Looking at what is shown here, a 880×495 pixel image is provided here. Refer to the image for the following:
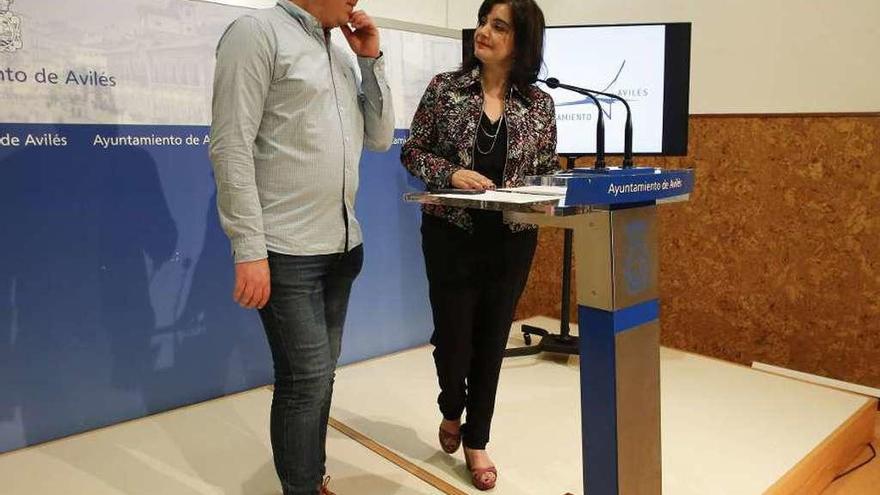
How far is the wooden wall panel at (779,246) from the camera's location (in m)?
2.65

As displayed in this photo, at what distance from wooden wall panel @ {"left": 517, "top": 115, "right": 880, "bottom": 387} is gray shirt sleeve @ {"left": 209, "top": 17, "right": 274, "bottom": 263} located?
2305mm

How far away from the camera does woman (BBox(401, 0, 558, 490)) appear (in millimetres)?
1720

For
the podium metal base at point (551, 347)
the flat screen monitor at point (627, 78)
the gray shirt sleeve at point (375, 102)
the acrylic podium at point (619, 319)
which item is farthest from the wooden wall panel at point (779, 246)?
the gray shirt sleeve at point (375, 102)

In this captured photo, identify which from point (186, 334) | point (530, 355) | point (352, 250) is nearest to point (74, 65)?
point (186, 334)

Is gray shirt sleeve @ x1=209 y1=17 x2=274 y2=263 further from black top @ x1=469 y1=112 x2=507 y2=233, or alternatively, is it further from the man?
black top @ x1=469 y1=112 x2=507 y2=233

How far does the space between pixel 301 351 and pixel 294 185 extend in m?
0.36

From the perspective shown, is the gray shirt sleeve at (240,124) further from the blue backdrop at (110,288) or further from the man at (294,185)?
the blue backdrop at (110,288)

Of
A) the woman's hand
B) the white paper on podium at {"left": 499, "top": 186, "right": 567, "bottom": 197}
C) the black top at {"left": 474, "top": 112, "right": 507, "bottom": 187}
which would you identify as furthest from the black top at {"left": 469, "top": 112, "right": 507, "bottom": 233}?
the white paper on podium at {"left": 499, "top": 186, "right": 567, "bottom": 197}

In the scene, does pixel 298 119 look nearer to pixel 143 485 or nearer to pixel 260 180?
pixel 260 180

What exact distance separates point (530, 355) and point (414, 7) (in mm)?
1733

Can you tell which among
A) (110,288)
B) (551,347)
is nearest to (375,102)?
(110,288)

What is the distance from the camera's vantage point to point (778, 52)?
277 centimetres

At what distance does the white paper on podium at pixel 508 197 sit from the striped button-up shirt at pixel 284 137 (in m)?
0.38

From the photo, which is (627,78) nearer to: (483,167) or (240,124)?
(483,167)
